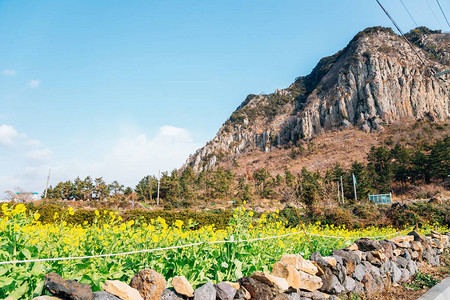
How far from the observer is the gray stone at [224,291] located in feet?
8.09

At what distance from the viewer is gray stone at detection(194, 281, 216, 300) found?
2277 mm

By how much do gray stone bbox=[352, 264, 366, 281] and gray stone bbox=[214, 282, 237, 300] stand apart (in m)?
2.74

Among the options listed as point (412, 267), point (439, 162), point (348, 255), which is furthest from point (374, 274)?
point (439, 162)

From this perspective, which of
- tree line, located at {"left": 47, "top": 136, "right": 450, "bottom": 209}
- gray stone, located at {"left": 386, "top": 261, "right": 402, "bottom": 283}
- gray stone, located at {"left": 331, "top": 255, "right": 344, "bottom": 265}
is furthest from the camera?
tree line, located at {"left": 47, "top": 136, "right": 450, "bottom": 209}

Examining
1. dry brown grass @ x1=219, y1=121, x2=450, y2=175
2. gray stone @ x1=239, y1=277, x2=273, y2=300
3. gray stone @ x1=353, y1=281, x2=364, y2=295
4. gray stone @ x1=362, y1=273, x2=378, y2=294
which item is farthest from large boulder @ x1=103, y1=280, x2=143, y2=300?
dry brown grass @ x1=219, y1=121, x2=450, y2=175

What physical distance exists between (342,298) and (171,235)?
2.60 m

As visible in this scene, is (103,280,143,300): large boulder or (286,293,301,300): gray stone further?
(286,293,301,300): gray stone

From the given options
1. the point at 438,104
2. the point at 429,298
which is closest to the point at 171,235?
the point at 429,298

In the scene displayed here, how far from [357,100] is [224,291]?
298 ft

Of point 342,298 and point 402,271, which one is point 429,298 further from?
point 402,271

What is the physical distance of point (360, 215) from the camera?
56.7ft

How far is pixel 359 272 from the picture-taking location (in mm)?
4367

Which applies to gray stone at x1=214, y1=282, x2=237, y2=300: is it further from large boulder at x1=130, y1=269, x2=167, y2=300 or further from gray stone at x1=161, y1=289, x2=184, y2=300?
large boulder at x1=130, y1=269, x2=167, y2=300

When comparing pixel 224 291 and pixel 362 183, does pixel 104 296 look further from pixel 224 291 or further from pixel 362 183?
pixel 362 183
